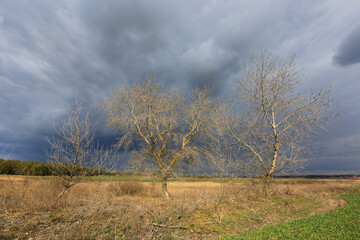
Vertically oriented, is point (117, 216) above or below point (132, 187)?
below

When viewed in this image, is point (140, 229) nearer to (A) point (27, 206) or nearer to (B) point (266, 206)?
(A) point (27, 206)

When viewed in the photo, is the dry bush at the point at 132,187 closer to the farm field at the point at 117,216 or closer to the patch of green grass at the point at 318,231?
the farm field at the point at 117,216

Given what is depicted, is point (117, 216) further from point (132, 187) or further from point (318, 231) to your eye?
point (132, 187)

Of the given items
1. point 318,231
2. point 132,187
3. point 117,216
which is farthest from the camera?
point 132,187

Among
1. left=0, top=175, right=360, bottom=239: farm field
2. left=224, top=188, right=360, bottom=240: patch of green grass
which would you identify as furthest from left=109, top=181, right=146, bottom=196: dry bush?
left=224, top=188, right=360, bottom=240: patch of green grass

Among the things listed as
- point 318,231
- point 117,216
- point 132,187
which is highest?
point 132,187

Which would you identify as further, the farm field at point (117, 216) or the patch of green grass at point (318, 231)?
the farm field at point (117, 216)

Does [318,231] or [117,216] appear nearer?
[318,231]

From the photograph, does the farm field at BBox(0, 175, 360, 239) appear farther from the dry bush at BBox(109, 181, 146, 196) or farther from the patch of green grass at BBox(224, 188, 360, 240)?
the dry bush at BBox(109, 181, 146, 196)

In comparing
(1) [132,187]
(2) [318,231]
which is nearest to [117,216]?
(2) [318,231]

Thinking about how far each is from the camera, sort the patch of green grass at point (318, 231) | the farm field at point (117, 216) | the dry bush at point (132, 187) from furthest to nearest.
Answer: the dry bush at point (132, 187)
the farm field at point (117, 216)
the patch of green grass at point (318, 231)

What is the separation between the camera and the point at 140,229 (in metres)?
8.17

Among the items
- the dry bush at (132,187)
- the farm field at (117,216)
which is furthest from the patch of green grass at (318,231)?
the dry bush at (132,187)

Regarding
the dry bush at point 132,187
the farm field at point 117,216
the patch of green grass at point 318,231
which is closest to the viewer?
the patch of green grass at point 318,231
